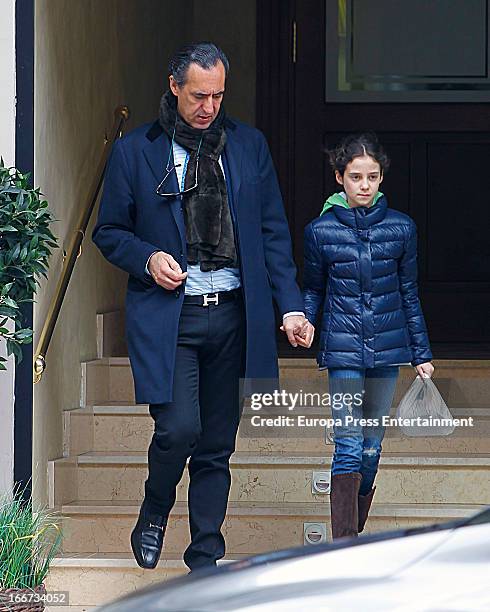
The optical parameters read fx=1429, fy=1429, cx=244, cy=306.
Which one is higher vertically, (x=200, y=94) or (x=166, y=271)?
(x=200, y=94)

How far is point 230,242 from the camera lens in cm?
437

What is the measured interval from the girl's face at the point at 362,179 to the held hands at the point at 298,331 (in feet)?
1.61

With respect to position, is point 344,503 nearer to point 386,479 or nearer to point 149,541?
point 149,541

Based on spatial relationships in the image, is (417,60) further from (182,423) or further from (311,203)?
(182,423)

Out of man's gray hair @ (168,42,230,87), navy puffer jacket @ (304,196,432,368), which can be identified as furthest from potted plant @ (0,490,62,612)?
man's gray hair @ (168,42,230,87)

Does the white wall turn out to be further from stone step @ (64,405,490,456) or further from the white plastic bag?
the white plastic bag

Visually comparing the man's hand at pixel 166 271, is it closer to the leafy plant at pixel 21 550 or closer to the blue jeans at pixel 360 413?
the blue jeans at pixel 360 413

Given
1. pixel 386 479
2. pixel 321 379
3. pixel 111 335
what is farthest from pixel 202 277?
pixel 111 335

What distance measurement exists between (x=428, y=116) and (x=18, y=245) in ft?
11.9

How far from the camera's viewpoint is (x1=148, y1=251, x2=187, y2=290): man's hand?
4215mm

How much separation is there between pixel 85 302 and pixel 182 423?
6.21 feet

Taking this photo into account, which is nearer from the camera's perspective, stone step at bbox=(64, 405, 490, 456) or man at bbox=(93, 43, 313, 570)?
man at bbox=(93, 43, 313, 570)

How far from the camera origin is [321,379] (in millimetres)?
6281

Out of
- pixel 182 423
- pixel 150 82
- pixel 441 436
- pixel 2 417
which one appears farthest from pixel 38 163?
pixel 150 82
